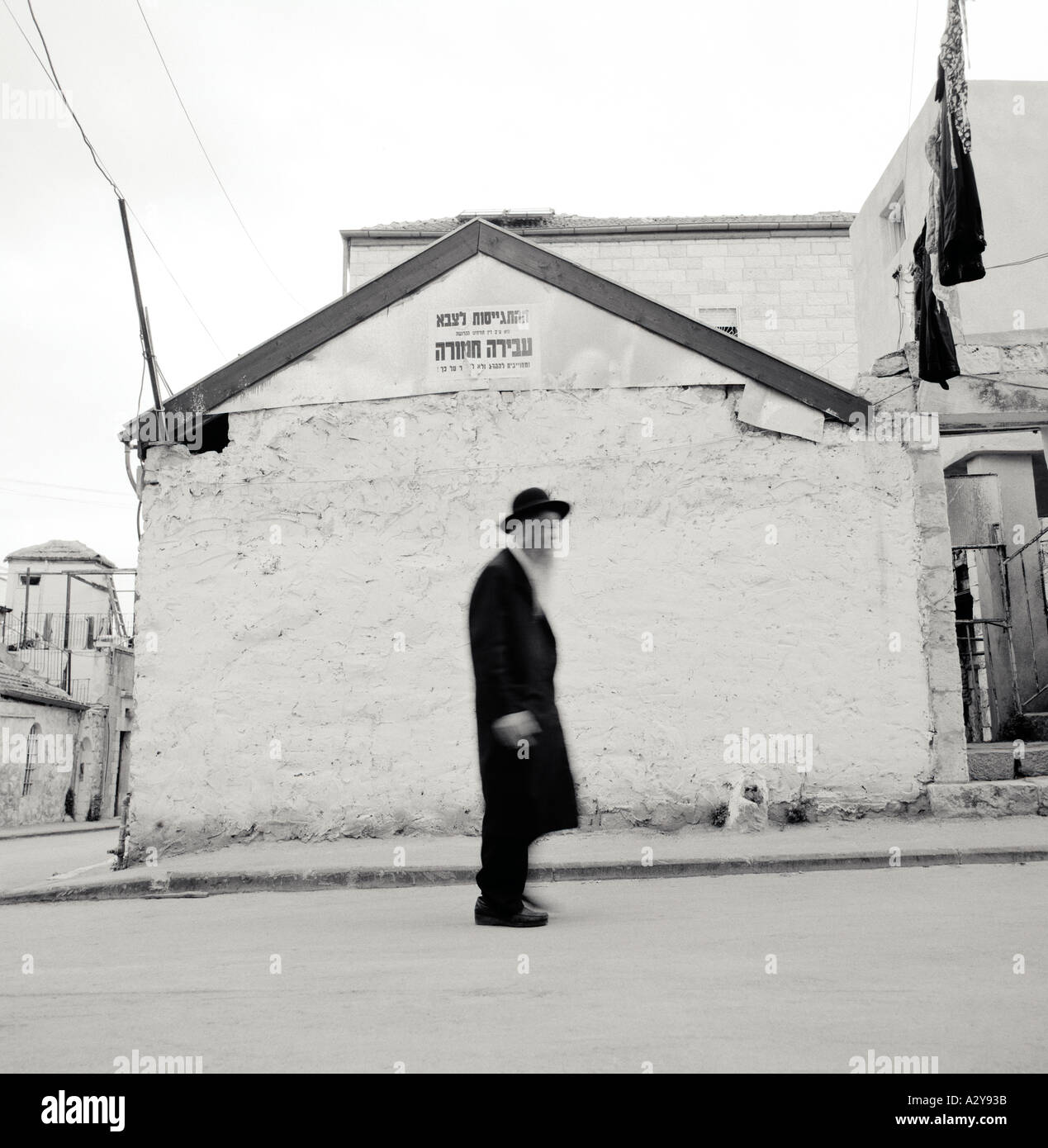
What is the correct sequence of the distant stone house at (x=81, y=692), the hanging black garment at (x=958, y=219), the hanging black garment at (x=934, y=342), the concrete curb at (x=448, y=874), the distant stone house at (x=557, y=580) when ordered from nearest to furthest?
the concrete curb at (x=448, y=874), the distant stone house at (x=557, y=580), the hanging black garment at (x=934, y=342), the hanging black garment at (x=958, y=219), the distant stone house at (x=81, y=692)

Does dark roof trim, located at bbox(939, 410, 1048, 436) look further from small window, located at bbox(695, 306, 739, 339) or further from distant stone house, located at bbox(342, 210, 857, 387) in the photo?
small window, located at bbox(695, 306, 739, 339)

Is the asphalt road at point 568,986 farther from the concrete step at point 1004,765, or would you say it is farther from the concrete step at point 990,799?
the concrete step at point 1004,765

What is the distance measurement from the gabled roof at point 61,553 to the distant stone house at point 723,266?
102ft

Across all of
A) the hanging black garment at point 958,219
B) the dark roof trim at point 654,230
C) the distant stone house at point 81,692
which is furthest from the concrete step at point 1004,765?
the distant stone house at point 81,692

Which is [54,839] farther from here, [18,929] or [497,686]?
[497,686]

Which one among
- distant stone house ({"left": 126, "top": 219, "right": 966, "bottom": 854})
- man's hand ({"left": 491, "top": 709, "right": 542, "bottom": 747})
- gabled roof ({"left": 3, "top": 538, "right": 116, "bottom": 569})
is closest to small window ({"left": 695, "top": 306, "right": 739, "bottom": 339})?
distant stone house ({"left": 126, "top": 219, "right": 966, "bottom": 854})

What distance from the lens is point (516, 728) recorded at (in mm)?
5262

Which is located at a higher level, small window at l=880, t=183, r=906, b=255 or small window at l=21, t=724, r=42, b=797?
small window at l=880, t=183, r=906, b=255

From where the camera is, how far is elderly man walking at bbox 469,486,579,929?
17.4 feet

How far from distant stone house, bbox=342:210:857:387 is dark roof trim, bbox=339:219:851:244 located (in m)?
0.02

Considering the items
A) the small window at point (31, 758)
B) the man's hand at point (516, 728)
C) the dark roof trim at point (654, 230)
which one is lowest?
the man's hand at point (516, 728)

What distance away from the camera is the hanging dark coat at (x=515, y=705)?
530 cm
